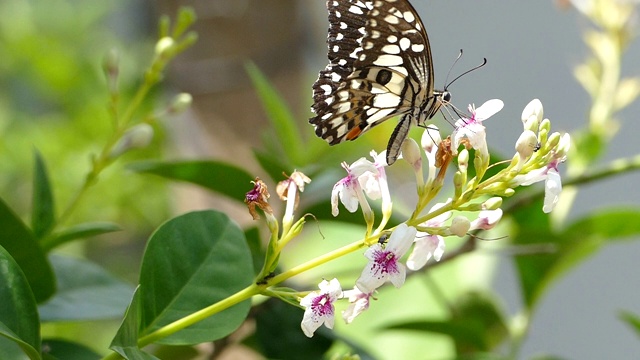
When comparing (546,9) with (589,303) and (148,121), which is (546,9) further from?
(148,121)

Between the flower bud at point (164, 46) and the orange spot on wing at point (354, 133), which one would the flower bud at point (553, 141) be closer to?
the orange spot on wing at point (354, 133)

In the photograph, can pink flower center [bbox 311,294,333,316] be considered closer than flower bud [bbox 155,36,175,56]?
Yes

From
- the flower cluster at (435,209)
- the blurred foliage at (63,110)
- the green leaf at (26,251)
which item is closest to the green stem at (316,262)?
the flower cluster at (435,209)

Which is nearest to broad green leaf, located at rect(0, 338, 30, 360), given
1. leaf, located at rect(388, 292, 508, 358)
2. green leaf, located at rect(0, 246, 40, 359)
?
green leaf, located at rect(0, 246, 40, 359)

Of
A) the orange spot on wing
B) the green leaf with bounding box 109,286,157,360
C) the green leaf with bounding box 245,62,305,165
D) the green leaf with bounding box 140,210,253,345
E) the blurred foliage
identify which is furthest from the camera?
the blurred foliage

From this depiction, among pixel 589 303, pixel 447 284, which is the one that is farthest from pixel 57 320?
pixel 589 303

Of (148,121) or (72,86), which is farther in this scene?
(72,86)

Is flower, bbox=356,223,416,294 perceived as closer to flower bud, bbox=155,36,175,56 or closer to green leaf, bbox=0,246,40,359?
green leaf, bbox=0,246,40,359
